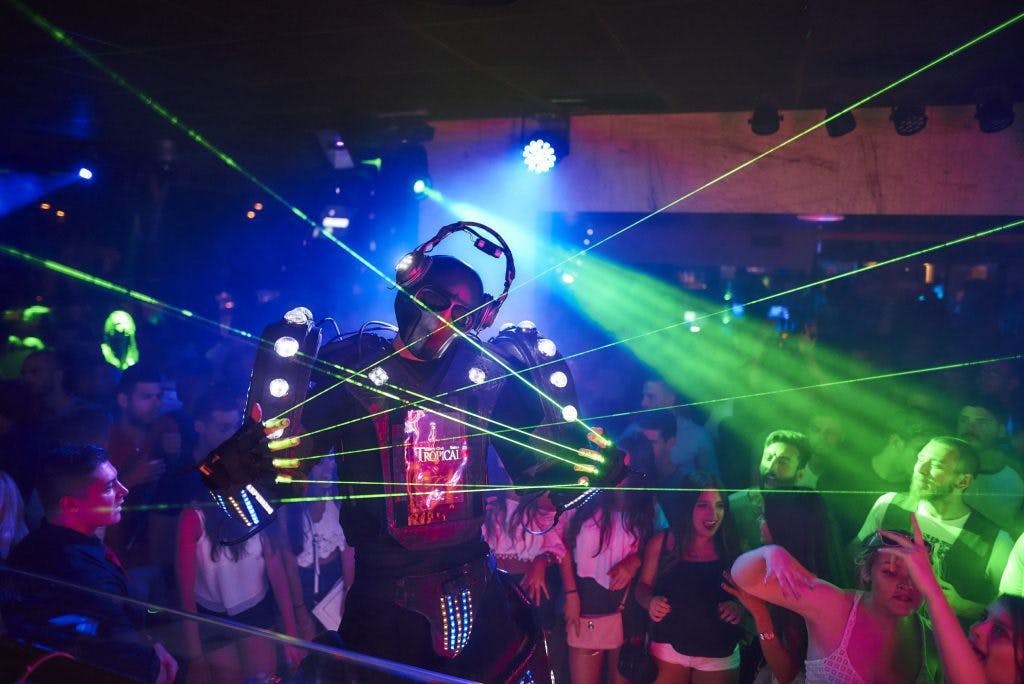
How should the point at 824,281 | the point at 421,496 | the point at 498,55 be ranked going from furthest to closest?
the point at 824,281
the point at 498,55
the point at 421,496

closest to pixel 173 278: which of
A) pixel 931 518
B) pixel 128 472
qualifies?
pixel 128 472

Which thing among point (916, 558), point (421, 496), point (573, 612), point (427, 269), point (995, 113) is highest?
point (995, 113)

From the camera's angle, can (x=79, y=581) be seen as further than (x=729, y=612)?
No

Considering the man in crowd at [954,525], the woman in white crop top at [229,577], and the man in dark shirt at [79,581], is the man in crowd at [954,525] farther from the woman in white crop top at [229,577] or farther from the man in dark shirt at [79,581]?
the man in dark shirt at [79,581]

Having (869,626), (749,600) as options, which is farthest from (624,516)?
(869,626)

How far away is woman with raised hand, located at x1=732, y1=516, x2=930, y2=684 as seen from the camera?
Result: 3.51 meters

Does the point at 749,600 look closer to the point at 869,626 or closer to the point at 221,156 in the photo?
the point at 869,626

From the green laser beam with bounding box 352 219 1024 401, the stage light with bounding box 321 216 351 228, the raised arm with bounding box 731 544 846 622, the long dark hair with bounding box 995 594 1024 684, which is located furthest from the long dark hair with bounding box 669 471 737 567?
the stage light with bounding box 321 216 351 228

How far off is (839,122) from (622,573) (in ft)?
12.6

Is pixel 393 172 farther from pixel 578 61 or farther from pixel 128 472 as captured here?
pixel 128 472

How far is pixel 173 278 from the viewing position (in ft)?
38.6

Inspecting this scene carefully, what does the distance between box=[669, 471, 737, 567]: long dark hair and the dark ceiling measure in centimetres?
269

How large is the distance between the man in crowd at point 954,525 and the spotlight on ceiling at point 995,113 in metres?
2.53

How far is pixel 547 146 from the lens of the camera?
253 inches
